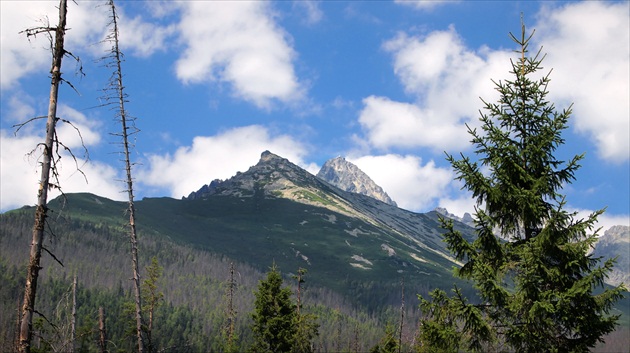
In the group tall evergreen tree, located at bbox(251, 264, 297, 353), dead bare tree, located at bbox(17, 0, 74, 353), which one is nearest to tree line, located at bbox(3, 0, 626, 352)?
dead bare tree, located at bbox(17, 0, 74, 353)

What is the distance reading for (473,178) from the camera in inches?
663

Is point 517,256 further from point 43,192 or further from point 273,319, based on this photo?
point 273,319

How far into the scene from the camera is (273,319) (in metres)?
41.4

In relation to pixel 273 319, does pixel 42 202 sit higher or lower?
higher

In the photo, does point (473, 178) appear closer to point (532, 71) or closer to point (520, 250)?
point (520, 250)

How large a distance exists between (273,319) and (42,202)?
95.5 feet

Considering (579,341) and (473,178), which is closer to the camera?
(579,341)

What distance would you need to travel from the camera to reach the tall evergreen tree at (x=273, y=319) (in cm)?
4119

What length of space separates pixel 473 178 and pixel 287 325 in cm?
2827

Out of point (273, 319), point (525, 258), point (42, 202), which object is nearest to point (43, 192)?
point (42, 202)

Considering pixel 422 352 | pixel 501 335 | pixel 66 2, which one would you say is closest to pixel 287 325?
pixel 422 352

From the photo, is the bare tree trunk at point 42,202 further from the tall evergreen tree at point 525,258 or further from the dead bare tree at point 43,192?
the tall evergreen tree at point 525,258

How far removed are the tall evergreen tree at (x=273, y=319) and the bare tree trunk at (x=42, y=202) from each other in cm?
2775

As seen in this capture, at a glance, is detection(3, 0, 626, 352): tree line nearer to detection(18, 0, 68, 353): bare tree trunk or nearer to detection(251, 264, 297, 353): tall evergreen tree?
detection(18, 0, 68, 353): bare tree trunk
